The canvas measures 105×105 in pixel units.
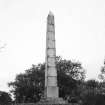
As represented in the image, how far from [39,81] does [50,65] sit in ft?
71.6

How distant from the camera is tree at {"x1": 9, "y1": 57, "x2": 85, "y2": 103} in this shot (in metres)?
42.1

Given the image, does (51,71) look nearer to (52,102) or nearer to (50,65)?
(50,65)

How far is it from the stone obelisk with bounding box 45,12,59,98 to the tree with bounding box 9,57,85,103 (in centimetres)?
1979

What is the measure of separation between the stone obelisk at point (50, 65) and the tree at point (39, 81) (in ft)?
64.9

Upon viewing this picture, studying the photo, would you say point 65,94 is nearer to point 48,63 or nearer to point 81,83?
point 81,83

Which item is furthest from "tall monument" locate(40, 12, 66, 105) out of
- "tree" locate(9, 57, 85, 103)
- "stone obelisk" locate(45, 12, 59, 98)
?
"tree" locate(9, 57, 85, 103)

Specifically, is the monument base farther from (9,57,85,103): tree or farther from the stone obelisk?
(9,57,85,103): tree

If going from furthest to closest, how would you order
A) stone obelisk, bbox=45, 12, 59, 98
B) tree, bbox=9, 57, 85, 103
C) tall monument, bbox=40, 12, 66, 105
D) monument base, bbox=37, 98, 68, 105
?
tree, bbox=9, 57, 85, 103 < stone obelisk, bbox=45, 12, 59, 98 < tall monument, bbox=40, 12, 66, 105 < monument base, bbox=37, 98, 68, 105

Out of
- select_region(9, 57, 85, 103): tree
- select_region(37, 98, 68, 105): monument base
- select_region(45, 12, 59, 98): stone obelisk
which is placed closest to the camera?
select_region(37, 98, 68, 105): monument base

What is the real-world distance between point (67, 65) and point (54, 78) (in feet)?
76.9

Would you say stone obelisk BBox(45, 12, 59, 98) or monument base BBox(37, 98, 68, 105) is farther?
stone obelisk BBox(45, 12, 59, 98)

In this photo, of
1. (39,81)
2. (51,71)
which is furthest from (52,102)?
(39,81)

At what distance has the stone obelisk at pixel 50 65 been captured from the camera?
20992 mm

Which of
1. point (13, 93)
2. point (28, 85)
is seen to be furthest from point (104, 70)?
point (13, 93)
